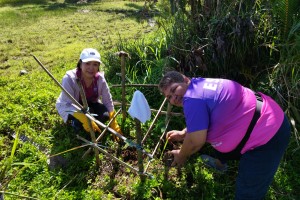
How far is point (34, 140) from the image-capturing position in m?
3.37

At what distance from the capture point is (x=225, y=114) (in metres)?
2.07

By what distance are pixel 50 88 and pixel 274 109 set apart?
3.19m

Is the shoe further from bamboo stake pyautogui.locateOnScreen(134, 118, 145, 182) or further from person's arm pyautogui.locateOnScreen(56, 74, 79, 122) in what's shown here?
person's arm pyautogui.locateOnScreen(56, 74, 79, 122)

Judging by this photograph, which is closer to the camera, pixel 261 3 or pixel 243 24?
pixel 243 24

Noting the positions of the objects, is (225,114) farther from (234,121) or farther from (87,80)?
(87,80)

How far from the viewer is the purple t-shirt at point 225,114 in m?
2.03

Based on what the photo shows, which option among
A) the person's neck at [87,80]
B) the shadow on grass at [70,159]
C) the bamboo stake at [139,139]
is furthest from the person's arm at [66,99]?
the bamboo stake at [139,139]

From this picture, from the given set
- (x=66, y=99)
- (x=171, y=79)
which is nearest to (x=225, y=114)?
(x=171, y=79)

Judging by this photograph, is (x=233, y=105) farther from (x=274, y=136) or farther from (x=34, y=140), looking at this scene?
(x=34, y=140)

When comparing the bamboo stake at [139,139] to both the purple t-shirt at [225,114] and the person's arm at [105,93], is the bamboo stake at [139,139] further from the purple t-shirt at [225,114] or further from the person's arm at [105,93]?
the person's arm at [105,93]

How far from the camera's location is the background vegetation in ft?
8.98

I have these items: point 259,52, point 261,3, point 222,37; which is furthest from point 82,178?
point 261,3

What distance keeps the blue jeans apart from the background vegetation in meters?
0.46

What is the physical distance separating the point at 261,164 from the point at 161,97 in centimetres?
193
